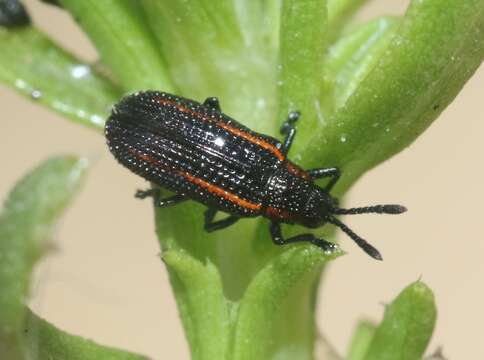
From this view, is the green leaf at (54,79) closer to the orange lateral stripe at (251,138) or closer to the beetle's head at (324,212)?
the orange lateral stripe at (251,138)

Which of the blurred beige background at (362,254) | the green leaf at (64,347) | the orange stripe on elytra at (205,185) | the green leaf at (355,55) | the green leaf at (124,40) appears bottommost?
the blurred beige background at (362,254)

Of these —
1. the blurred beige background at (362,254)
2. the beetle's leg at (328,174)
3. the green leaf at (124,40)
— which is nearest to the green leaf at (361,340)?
the beetle's leg at (328,174)

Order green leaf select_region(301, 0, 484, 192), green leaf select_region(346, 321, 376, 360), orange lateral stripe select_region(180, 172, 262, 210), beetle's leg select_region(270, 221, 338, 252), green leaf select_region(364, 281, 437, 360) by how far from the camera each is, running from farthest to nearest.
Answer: orange lateral stripe select_region(180, 172, 262, 210) → green leaf select_region(346, 321, 376, 360) → beetle's leg select_region(270, 221, 338, 252) → green leaf select_region(364, 281, 437, 360) → green leaf select_region(301, 0, 484, 192)

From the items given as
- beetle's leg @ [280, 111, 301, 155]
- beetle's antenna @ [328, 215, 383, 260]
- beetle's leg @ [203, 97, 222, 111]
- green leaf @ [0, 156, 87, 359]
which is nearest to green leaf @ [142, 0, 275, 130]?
beetle's leg @ [203, 97, 222, 111]

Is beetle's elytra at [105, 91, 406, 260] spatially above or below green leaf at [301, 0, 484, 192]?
below

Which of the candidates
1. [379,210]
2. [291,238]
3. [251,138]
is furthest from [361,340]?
[251,138]

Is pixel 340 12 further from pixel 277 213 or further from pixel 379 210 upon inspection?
pixel 379 210

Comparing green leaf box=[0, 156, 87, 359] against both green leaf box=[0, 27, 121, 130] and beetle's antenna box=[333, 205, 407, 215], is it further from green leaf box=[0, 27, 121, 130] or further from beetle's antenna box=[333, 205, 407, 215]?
beetle's antenna box=[333, 205, 407, 215]
